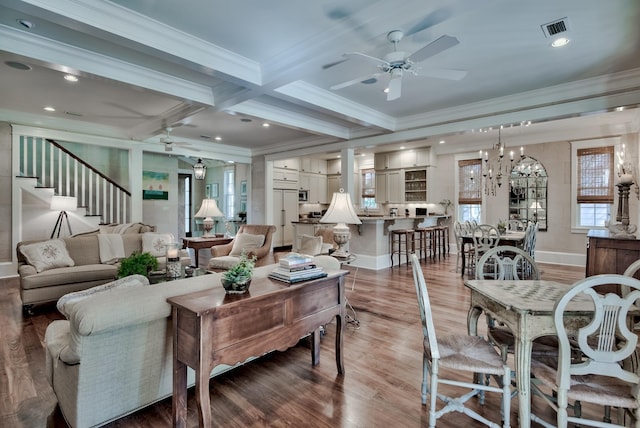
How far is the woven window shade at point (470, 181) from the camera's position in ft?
26.6

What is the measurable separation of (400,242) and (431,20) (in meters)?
4.53

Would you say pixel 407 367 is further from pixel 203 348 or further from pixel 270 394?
pixel 203 348

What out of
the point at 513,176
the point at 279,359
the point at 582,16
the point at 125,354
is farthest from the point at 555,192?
the point at 125,354

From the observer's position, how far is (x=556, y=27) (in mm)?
2879

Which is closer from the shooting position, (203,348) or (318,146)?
(203,348)

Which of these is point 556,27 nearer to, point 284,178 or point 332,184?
point 284,178

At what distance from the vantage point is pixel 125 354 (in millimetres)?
1791

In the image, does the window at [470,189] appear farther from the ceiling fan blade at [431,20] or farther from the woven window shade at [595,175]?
the ceiling fan blade at [431,20]

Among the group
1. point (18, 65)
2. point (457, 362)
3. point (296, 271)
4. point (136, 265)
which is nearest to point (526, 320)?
point (457, 362)

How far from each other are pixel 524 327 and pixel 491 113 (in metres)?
4.20

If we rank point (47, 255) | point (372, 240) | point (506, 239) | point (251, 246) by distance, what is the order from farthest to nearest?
point (372, 240) → point (506, 239) → point (251, 246) → point (47, 255)

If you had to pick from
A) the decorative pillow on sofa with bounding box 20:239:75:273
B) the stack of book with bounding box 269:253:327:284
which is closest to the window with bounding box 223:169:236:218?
the decorative pillow on sofa with bounding box 20:239:75:273

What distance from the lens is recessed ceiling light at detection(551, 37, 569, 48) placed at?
3082 mm

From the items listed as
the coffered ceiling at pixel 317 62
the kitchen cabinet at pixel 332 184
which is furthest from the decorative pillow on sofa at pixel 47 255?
the kitchen cabinet at pixel 332 184
